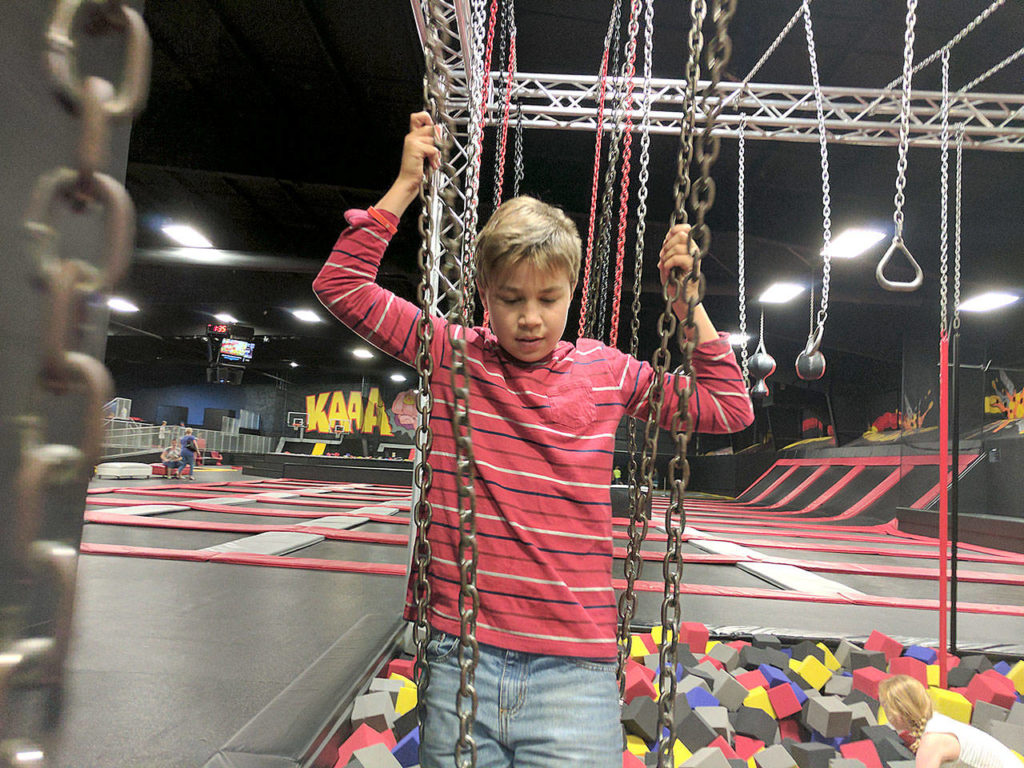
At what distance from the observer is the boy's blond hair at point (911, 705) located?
60.1 inches

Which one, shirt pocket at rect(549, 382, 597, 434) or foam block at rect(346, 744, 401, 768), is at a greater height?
shirt pocket at rect(549, 382, 597, 434)

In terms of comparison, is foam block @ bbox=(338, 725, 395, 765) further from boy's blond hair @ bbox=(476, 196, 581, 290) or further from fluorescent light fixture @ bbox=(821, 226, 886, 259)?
fluorescent light fixture @ bbox=(821, 226, 886, 259)

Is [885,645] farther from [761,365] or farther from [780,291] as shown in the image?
[780,291]

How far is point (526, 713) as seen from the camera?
82 cm

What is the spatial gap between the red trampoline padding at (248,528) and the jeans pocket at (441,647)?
321 centimetres

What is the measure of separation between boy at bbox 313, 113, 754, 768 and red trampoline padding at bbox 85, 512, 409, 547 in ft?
10.7

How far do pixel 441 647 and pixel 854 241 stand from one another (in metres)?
6.81

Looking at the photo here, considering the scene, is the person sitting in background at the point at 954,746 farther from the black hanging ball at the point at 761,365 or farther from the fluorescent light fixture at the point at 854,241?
the fluorescent light fixture at the point at 854,241

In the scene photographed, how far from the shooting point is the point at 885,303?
7773 millimetres

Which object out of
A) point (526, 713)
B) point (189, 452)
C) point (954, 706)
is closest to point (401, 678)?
point (526, 713)

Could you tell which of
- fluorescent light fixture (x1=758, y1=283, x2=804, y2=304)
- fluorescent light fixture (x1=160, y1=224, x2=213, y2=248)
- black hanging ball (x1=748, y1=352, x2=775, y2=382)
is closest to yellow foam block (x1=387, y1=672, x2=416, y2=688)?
black hanging ball (x1=748, y1=352, x2=775, y2=382)

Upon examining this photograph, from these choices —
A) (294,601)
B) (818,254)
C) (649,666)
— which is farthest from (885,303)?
(294,601)

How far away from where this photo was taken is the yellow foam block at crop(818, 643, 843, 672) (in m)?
2.09

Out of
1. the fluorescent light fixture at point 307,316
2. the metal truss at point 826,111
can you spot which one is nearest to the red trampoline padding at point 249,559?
the metal truss at point 826,111
